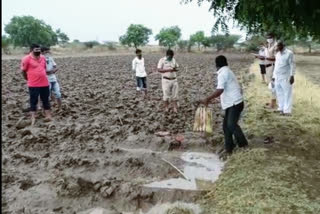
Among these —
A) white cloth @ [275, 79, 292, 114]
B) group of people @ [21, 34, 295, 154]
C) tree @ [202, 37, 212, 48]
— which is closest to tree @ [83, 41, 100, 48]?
tree @ [202, 37, 212, 48]

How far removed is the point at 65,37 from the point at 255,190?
88.6 m

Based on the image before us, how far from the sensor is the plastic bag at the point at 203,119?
22.6ft

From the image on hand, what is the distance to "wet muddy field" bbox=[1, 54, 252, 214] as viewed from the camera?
4.86 metres

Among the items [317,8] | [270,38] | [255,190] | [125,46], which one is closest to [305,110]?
[270,38]

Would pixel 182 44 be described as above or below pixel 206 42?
below

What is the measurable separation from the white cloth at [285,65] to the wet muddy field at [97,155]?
1636 mm

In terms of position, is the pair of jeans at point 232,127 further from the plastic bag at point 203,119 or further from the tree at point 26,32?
the tree at point 26,32

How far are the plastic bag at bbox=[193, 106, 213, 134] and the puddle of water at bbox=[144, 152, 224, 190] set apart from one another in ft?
1.85

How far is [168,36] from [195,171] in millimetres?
81932

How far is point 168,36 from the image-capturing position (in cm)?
8638

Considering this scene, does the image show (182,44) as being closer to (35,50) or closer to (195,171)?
(35,50)

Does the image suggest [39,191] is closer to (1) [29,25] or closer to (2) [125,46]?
(1) [29,25]

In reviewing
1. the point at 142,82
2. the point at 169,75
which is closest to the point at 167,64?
the point at 169,75

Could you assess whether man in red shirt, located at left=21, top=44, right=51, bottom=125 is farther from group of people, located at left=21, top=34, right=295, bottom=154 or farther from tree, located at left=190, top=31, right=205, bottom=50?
tree, located at left=190, top=31, right=205, bottom=50
